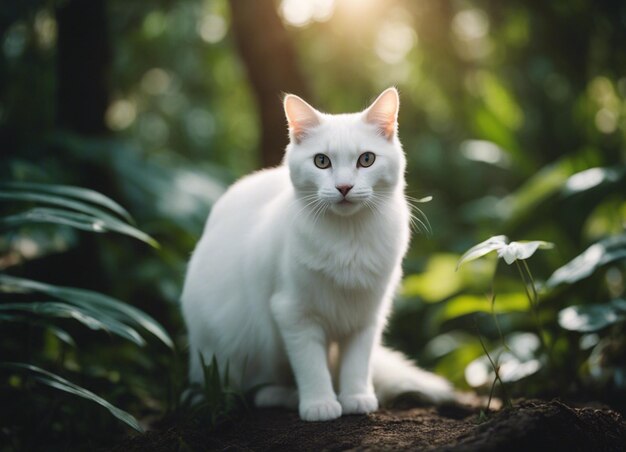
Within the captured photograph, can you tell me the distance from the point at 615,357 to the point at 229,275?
1.91 meters

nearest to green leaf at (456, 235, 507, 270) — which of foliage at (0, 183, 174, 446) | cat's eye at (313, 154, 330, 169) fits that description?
cat's eye at (313, 154, 330, 169)

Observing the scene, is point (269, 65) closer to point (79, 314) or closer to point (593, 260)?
point (593, 260)

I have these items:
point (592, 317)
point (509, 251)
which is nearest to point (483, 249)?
point (509, 251)

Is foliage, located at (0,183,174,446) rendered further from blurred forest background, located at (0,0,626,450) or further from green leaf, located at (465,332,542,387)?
green leaf, located at (465,332,542,387)

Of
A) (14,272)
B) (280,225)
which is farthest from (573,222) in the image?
(14,272)

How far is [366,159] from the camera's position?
215 cm

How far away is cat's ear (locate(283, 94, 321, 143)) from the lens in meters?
2.25

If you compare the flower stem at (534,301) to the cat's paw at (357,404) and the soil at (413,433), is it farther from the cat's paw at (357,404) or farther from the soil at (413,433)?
the cat's paw at (357,404)

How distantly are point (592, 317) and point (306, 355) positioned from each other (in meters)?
1.31

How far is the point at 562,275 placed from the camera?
267cm

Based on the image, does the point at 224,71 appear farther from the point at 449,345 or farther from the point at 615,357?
the point at 615,357

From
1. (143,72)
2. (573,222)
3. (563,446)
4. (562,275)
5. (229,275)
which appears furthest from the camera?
(143,72)

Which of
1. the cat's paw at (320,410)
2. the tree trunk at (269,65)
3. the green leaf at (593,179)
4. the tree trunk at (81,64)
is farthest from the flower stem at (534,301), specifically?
the tree trunk at (81,64)

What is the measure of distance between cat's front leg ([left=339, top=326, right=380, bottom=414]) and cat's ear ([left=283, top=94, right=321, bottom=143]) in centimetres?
80
